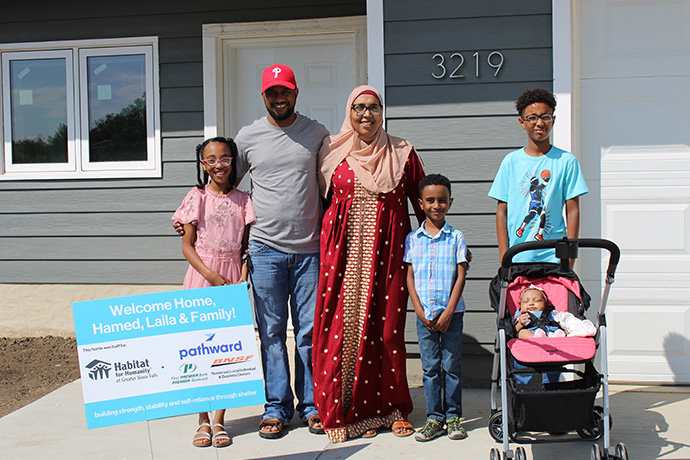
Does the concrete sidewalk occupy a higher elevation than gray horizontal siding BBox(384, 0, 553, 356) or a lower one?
lower

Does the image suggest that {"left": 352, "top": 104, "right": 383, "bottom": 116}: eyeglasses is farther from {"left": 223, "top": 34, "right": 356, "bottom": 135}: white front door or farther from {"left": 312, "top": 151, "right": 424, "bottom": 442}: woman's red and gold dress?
{"left": 223, "top": 34, "right": 356, "bottom": 135}: white front door

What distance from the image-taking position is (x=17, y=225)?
18.6 ft

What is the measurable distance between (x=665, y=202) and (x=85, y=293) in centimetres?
451

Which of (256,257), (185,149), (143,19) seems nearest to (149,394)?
(256,257)

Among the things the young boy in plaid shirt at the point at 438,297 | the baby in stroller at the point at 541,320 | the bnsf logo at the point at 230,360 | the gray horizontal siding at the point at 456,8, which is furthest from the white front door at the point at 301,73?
the bnsf logo at the point at 230,360

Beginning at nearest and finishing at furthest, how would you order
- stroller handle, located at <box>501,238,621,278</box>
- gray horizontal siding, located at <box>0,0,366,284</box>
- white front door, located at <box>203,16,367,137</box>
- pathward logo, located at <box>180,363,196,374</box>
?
stroller handle, located at <box>501,238,621,278</box>
pathward logo, located at <box>180,363,196,374</box>
white front door, located at <box>203,16,367,137</box>
gray horizontal siding, located at <box>0,0,366,284</box>

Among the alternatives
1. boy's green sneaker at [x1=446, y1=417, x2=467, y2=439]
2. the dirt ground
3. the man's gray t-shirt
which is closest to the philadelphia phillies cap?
the man's gray t-shirt

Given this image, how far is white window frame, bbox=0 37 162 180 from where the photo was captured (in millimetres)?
5477

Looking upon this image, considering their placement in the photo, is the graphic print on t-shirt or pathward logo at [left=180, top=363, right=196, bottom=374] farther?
the graphic print on t-shirt

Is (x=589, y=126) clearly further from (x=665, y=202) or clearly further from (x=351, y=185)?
(x=351, y=185)

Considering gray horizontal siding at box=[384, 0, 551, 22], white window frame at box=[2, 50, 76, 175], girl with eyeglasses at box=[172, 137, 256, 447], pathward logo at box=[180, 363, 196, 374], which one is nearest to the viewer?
pathward logo at box=[180, 363, 196, 374]

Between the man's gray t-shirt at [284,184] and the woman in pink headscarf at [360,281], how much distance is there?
0.10 meters

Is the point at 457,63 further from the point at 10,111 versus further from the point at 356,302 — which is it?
the point at 10,111

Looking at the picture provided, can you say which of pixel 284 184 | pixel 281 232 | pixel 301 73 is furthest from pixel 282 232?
pixel 301 73
